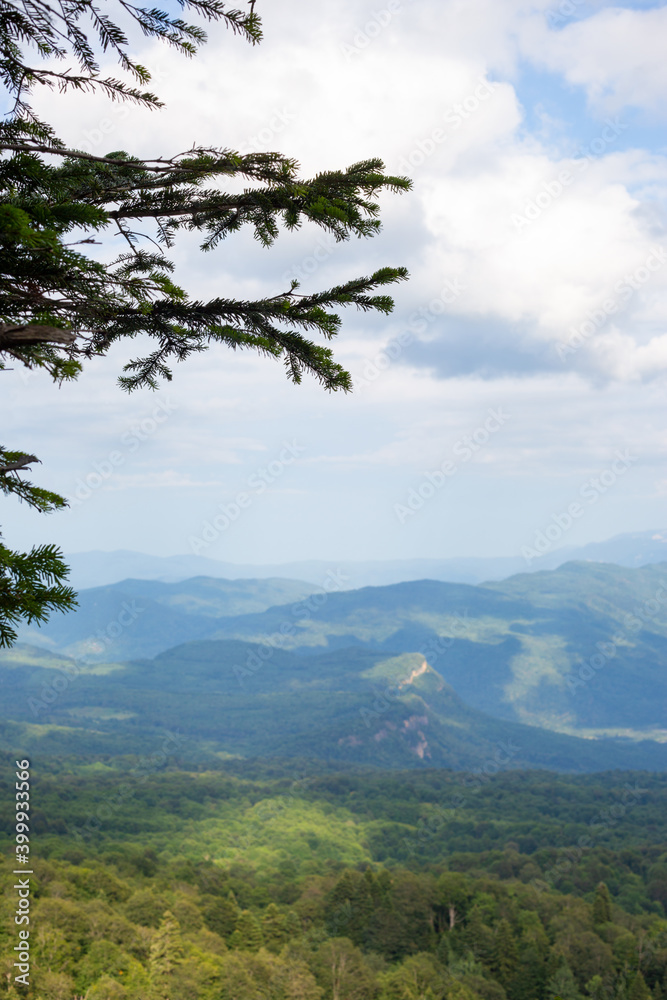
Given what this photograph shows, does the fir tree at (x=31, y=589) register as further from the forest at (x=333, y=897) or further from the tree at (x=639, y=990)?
the tree at (x=639, y=990)

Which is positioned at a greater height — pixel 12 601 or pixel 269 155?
pixel 269 155

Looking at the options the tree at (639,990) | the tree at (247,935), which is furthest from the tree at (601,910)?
the tree at (247,935)

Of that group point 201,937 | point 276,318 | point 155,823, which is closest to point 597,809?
point 155,823

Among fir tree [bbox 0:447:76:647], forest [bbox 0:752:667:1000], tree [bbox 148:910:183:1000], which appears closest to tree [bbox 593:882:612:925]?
forest [bbox 0:752:667:1000]

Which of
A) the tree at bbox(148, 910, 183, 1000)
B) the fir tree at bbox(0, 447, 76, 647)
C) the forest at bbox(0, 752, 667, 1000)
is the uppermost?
the fir tree at bbox(0, 447, 76, 647)

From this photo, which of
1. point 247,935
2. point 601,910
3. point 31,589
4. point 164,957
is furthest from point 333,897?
point 31,589

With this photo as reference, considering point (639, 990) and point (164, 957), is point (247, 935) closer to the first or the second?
point (164, 957)

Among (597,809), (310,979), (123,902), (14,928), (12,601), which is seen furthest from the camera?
(597,809)

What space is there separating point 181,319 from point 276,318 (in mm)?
888

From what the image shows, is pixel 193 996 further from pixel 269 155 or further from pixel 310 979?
pixel 269 155

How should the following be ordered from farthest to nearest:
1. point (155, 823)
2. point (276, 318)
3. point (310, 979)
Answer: point (155, 823), point (310, 979), point (276, 318)

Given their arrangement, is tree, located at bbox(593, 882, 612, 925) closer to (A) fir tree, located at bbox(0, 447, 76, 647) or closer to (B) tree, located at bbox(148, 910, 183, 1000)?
(B) tree, located at bbox(148, 910, 183, 1000)

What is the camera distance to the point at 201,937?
126 ft

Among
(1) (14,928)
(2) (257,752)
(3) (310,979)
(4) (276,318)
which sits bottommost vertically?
(2) (257,752)
